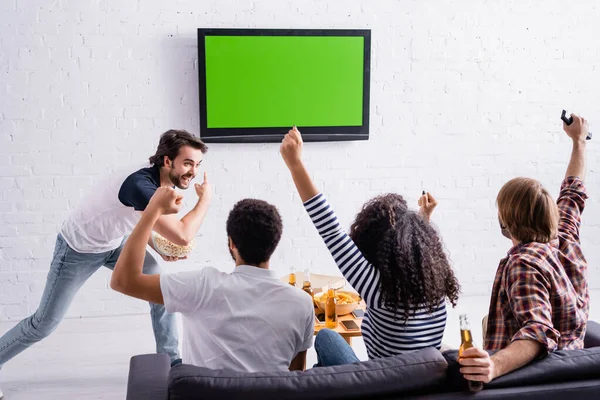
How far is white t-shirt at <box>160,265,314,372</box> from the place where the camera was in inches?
74.5

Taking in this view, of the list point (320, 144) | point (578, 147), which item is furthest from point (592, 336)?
point (320, 144)

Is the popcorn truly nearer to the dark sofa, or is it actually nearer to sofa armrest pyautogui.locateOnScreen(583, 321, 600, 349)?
the dark sofa

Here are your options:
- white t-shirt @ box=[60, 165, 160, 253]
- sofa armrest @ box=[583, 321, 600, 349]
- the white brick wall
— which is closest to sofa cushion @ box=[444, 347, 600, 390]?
sofa armrest @ box=[583, 321, 600, 349]

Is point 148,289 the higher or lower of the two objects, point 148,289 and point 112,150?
the lower

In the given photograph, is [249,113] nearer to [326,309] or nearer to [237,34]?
[237,34]

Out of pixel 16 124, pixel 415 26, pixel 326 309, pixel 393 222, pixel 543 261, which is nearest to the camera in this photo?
pixel 543 261

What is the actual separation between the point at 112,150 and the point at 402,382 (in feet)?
9.53

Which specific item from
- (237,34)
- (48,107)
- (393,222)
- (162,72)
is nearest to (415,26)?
(237,34)

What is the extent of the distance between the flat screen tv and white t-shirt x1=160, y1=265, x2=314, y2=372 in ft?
7.67

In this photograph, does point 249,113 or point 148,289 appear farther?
point 249,113

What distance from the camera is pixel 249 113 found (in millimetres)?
4176

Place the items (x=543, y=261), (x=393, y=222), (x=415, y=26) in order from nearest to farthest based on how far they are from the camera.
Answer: (x=543, y=261)
(x=393, y=222)
(x=415, y=26)

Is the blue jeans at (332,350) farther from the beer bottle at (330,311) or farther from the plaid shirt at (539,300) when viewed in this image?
the plaid shirt at (539,300)

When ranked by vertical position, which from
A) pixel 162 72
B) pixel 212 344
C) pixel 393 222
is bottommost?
pixel 212 344
